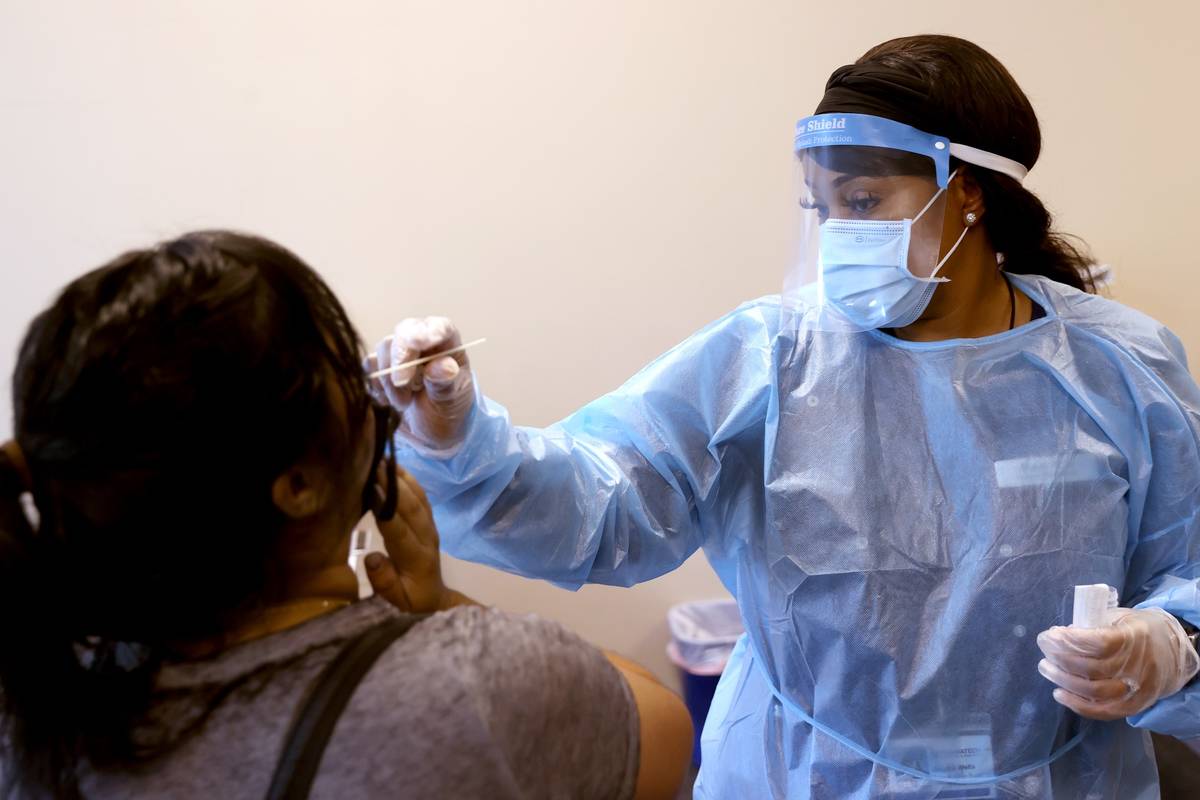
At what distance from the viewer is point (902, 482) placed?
1.21 meters

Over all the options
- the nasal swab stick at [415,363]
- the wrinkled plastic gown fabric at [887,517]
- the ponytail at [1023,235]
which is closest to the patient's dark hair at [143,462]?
the nasal swab stick at [415,363]

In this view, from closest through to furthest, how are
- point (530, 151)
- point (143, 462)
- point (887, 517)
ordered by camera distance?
point (143, 462), point (887, 517), point (530, 151)

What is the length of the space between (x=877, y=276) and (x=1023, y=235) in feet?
0.82

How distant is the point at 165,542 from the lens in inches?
24.8

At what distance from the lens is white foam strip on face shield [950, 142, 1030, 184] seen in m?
1.25

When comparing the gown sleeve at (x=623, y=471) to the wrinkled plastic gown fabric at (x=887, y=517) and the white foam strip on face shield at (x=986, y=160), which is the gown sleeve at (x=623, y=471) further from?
the white foam strip on face shield at (x=986, y=160)

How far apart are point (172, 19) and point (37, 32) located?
27 centimetres

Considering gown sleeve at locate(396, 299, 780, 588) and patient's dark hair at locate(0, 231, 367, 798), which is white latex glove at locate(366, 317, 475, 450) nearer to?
gown sleeve at locate(396, 299, 780, 588)

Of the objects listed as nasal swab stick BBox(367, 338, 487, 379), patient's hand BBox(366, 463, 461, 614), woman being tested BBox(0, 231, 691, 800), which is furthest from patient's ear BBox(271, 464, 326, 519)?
nasal swab stick BBox(367, 338, 487, 379)

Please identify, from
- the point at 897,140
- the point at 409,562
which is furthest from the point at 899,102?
the point at 409,562

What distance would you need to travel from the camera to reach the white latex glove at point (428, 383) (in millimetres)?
1068

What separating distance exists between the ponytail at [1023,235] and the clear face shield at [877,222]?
6 centimetres

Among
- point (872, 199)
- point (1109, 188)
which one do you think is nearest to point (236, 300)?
point (872, 199)

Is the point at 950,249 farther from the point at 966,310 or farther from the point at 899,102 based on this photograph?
the point at 899,102
